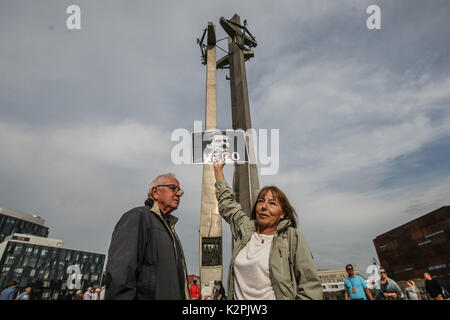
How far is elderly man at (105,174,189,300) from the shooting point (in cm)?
149

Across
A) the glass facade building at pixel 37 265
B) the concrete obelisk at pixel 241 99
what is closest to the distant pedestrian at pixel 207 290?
the concrete obelisk at pixel 241 99

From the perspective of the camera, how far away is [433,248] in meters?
48.7

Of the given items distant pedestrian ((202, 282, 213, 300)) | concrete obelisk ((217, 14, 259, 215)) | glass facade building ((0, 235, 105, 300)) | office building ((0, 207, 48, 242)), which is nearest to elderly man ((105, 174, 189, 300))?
distant pedestrian ((202, 282, 213, 300))

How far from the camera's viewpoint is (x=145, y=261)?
5.75 feet

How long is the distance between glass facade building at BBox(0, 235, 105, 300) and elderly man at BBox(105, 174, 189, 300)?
234ft

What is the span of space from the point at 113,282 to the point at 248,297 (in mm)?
971

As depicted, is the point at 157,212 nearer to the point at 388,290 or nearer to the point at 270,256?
the point at 270,256

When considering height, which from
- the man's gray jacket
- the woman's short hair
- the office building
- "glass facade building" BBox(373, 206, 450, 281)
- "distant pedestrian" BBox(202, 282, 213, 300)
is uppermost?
the office building

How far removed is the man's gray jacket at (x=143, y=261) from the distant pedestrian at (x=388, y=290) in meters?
6.26

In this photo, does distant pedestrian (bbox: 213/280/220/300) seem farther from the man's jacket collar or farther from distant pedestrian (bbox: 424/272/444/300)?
the man's jacket collar

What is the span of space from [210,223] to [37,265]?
8011 cm
